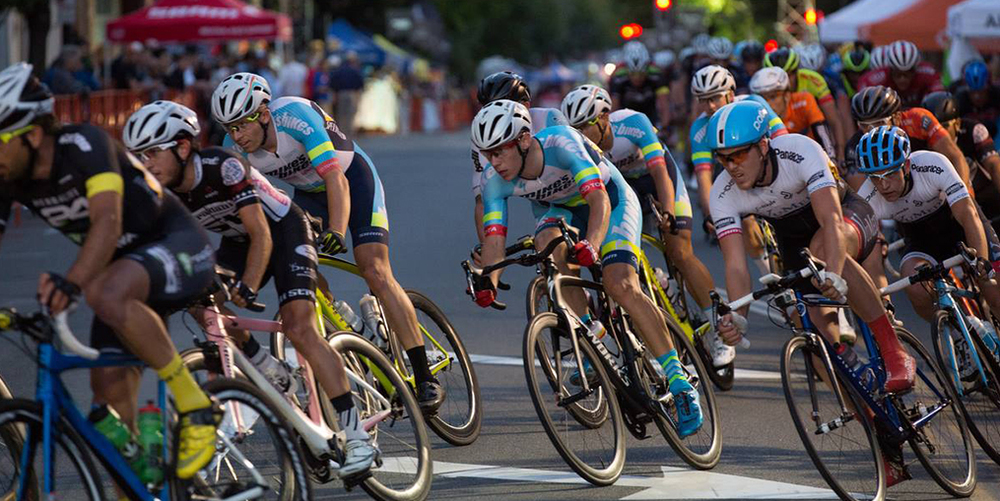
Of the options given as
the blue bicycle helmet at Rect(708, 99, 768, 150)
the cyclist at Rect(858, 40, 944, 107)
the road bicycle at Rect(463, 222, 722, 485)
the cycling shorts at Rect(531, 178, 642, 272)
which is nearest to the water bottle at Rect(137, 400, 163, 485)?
the road bicycle at Rect(463, 222, 722, 485)

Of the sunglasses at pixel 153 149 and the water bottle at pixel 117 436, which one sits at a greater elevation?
the sunglasses at pixel 153 149

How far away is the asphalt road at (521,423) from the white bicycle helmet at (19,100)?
159 cm

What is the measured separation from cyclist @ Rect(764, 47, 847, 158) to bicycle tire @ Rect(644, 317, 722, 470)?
262 inches

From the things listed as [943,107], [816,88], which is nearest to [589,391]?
[943,107]

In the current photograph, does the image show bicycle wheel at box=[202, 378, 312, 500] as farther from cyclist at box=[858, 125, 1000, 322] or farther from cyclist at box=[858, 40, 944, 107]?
cyclist at box=[858, 40, 944, 107]

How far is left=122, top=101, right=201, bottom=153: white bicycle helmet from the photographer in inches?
237

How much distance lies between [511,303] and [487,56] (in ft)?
272

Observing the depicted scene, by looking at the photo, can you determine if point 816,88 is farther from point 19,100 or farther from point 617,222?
point 19,100

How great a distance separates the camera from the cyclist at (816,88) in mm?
14000

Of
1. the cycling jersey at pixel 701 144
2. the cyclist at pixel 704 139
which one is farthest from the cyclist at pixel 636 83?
the cyclist at pixel 704 139

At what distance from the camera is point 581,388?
6996 mm

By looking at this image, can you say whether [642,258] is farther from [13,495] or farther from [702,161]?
[13,495]

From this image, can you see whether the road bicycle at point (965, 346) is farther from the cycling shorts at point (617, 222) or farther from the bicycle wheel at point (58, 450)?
the bicycle wheel at point (58, 450)

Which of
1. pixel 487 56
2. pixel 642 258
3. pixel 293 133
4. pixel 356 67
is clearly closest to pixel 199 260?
pixel 293 133
